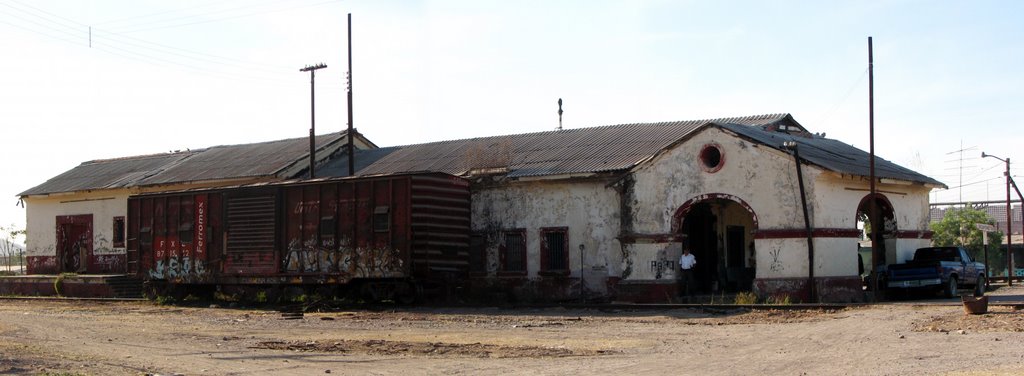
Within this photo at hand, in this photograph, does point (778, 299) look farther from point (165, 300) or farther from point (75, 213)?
point (75, 213)

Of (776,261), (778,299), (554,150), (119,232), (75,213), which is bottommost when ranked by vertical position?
(778,299)

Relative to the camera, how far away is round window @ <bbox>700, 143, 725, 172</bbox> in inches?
1027

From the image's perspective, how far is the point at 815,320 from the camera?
66.2 feet

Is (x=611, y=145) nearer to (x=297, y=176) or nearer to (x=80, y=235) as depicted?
(x=297, y=176)

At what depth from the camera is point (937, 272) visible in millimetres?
26125

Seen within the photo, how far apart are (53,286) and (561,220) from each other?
19.5 m

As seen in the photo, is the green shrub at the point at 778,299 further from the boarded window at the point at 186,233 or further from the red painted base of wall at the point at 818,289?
the boarded window at the point at 186,233

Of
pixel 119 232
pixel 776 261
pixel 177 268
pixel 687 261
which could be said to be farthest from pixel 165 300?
pixel 776 261

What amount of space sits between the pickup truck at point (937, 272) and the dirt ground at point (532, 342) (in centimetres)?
383

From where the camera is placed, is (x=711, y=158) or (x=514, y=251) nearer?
(x=711, y=158)

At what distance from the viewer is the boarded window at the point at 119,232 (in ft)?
127

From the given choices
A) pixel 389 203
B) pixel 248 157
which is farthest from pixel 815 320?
pixel 248 157

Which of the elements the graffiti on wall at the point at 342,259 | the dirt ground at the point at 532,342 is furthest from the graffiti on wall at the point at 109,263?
the dirt ground at the point at 532,342

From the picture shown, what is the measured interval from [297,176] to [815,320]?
2210 cm
